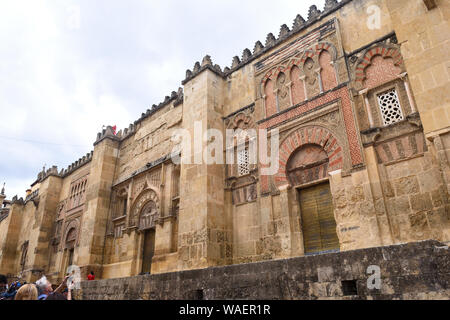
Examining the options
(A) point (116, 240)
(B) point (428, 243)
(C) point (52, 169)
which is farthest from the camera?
(C) point (52, 169)

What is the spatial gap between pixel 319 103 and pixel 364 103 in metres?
1.10

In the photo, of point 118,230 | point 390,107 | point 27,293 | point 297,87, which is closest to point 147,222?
point 118,230

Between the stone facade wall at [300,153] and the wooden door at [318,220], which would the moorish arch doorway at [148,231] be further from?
the wooden door at [318,220]

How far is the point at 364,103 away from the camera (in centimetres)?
719

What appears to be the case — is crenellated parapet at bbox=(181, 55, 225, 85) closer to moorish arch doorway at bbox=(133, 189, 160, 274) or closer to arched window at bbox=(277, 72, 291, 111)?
arched window at bbox=(277, 72, 291, 111)

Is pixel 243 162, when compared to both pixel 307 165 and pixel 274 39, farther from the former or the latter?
pixel 274 39

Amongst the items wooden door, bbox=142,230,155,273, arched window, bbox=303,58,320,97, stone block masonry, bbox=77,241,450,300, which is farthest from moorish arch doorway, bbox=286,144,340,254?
wooden door, bbox=142,230,155,273

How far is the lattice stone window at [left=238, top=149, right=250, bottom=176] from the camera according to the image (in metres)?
9.07

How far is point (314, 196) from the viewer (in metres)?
7.65

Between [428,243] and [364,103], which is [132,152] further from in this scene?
[428,243]

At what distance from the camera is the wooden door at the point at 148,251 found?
35.9ft

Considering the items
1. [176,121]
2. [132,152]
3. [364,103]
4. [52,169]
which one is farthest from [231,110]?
[52,169]

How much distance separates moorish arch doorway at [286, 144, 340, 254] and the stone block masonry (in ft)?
9.43

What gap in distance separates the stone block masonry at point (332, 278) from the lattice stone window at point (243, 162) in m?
3.82
